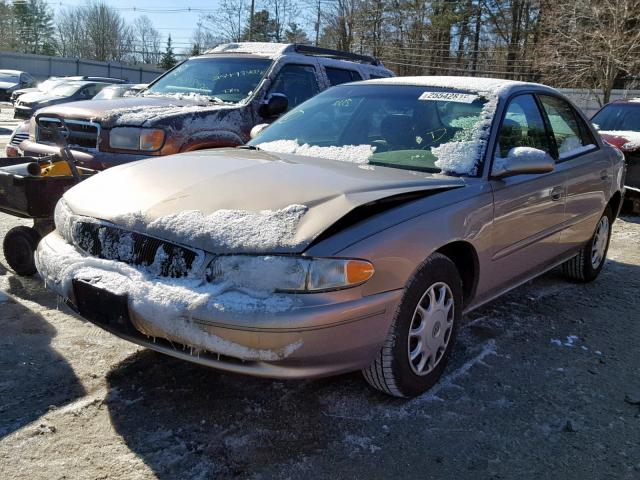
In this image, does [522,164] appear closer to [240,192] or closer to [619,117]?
[240,192]

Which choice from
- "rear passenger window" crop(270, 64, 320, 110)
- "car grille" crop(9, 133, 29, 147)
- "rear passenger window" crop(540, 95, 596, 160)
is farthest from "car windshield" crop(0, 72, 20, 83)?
"rear passenger window" crop(540, 95, 596, 160)

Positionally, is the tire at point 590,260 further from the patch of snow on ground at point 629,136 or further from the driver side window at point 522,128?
the patch of snow on ground at point 629,136

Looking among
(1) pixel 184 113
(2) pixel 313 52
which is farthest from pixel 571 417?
(2) pixel 313 52

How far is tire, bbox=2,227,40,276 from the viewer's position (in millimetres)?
4496

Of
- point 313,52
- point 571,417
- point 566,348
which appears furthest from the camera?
point 313,52

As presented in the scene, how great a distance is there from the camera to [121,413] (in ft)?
9.11

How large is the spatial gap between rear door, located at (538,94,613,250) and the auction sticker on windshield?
0.84 meters

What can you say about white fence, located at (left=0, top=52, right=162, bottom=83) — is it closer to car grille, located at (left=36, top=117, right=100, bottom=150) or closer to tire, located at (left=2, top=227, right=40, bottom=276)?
car grille, located at (left=36, top=117, right=100, bottom=150)

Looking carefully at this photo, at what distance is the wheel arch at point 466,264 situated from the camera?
10.8 feet

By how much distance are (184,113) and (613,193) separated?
386 centimetres

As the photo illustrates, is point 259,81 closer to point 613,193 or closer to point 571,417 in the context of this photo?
point 613,193

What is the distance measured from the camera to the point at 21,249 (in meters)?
4.52

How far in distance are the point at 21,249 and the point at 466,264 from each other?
10.7 ft

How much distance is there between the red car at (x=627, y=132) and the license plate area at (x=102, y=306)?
7.30 m
